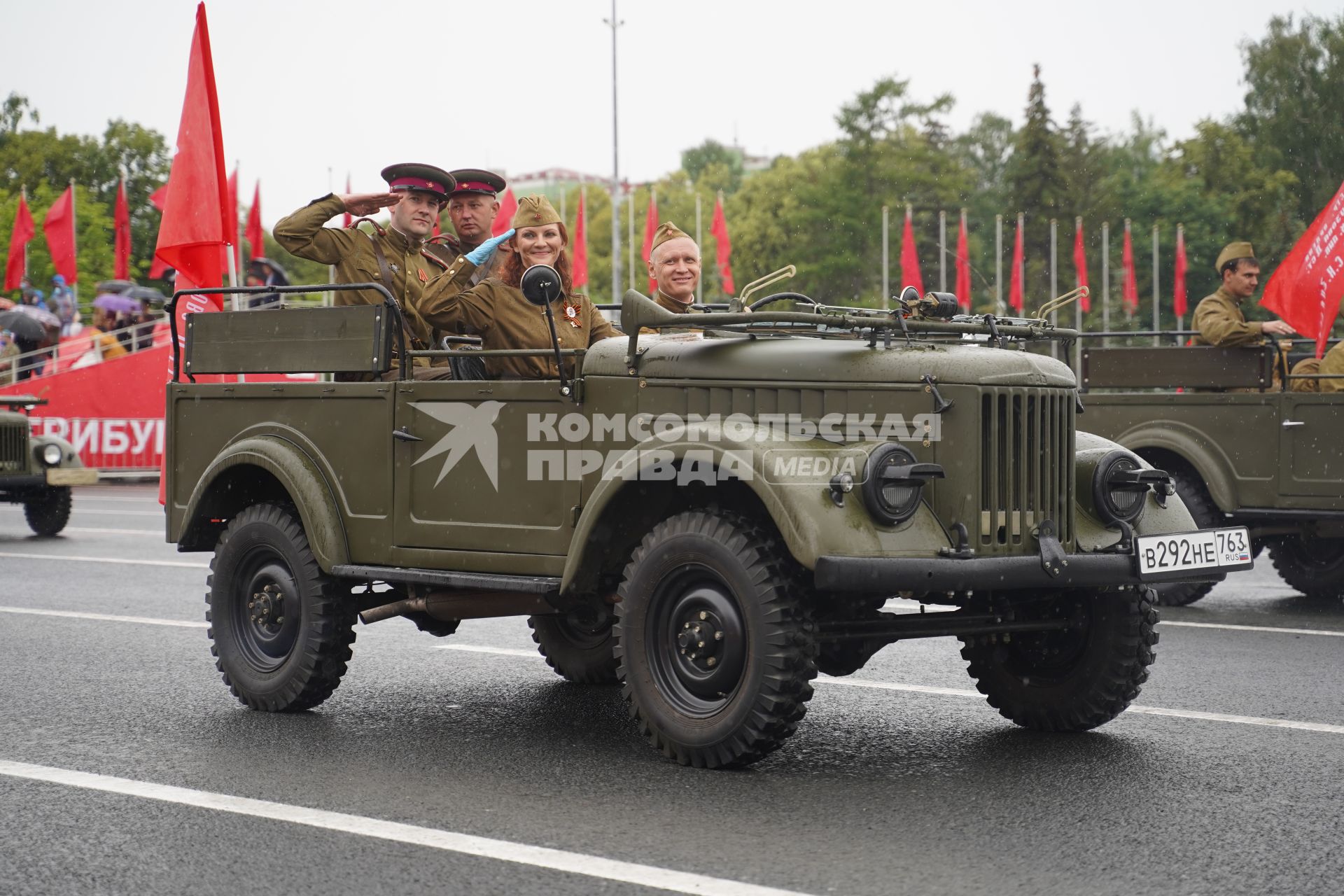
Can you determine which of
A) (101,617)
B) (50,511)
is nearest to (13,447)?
(50,511)

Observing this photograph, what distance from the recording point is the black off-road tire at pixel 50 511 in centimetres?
1794

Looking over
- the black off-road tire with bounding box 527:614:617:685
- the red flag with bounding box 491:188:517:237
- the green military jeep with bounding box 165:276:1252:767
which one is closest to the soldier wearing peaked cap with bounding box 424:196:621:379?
the green military jeep with bounding box 165:276:1252:767

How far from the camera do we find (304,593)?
7.34 m

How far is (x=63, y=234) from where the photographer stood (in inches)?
1524

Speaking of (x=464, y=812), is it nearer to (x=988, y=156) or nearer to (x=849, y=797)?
(x=849, y=797)

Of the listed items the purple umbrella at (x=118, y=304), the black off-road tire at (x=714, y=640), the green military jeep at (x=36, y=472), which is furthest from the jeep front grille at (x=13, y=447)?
the purple umbrella at (x=118, y=304)

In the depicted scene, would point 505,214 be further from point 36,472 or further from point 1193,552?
point 1193,552

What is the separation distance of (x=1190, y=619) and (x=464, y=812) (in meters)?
6.71

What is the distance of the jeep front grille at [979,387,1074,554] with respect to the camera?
606cm

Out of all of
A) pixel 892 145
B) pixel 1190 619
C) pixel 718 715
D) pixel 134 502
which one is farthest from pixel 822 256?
pixel 718 715

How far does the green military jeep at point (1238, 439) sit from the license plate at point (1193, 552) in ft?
14.0

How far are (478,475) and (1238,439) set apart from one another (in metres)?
6.45

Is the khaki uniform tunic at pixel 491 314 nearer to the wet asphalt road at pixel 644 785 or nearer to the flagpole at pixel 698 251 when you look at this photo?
the flagpole at pixel 698 251

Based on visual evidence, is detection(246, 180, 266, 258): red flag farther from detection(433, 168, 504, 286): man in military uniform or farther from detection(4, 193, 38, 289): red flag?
detection(433, 168, 504, 286): man in military uniform
